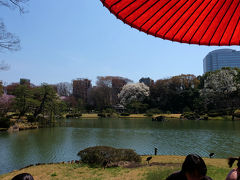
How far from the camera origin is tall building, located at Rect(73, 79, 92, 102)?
50688mm

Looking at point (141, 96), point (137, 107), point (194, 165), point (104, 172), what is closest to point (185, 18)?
point (194, 165)

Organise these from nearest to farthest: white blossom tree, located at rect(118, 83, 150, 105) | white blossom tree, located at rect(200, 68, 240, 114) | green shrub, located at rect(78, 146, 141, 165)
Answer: green shrub, located at rect(78, 146, 141, 165), white blossom tree, located at rect(200, 68, 240, 114), white blossom tree, located at rect(118, 83, 150, 105)

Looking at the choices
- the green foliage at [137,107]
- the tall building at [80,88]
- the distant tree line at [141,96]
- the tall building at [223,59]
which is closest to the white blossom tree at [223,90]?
the distant tree line at [141,96]

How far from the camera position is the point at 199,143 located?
392 inches

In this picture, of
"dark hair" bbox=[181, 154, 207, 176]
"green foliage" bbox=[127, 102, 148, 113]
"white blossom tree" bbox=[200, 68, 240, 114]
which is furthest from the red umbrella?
"green foliage" bbox=[127, 102, 148, 113]

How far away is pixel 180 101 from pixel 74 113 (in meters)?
19.3

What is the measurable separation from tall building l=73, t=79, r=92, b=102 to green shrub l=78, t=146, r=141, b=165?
44688mm

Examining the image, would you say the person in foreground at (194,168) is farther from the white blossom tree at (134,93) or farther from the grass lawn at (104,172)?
the white blossom tree at (134,93)

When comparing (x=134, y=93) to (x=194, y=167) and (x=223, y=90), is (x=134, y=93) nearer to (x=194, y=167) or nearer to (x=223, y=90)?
(x=223, y=90)

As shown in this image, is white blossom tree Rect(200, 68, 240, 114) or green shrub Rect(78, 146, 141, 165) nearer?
green shrub Rect(78, 146, 141, 165)

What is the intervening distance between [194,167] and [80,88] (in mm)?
51504

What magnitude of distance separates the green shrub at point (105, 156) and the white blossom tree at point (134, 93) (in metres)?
34.2

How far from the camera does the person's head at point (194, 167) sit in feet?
3.39

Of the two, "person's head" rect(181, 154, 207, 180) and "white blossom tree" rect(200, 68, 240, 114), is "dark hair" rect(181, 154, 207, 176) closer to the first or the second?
"person's head" rect(181, 154, 207, 180)
